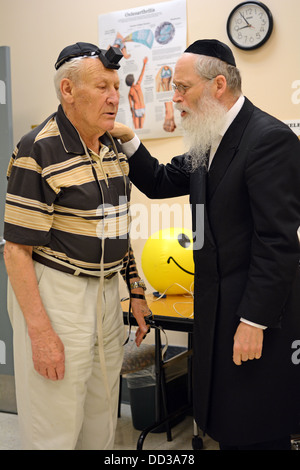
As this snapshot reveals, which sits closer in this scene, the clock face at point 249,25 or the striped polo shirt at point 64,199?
the striped polo shirt at point 64,199

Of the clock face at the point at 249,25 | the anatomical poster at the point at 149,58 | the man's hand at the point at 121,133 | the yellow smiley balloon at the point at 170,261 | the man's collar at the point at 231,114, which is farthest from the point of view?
the anatomical poster at the point at 149,58

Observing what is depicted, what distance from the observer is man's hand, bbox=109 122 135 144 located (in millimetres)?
1821

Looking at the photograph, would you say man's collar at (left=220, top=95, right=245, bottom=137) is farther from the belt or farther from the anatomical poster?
the anatomical poster

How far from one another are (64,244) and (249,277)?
55cm

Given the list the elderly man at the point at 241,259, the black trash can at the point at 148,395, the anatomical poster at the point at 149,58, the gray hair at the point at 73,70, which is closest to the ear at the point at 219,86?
the elderly man at the point at 241,259

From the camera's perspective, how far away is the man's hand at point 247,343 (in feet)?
4.95

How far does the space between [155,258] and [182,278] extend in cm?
17

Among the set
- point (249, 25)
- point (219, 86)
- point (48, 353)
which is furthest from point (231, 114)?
point (249, 25)

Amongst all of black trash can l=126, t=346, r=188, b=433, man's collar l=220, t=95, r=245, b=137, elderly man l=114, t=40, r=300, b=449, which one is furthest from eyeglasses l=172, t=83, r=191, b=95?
black trash can l=126, t=346, r=188, b=433

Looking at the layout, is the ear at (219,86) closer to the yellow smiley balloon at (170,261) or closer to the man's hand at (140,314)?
the man's hand at (140,314)

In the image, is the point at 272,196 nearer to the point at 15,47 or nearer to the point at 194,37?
the point at 194,37

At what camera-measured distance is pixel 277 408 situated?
1597 mm

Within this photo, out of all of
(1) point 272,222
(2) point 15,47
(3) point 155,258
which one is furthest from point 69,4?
(1) point 272,222

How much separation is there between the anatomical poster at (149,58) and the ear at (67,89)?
1.63 m
